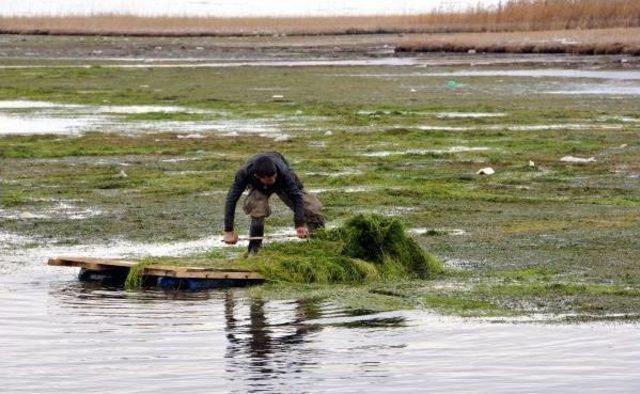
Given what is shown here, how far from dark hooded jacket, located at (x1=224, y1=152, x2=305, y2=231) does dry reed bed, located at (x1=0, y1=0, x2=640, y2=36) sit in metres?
44.0

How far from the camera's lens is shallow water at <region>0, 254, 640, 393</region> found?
9352 mm

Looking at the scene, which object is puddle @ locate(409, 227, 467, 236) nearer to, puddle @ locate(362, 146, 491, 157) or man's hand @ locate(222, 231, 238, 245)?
man's hand @ locate(222, 231, 238, 245)

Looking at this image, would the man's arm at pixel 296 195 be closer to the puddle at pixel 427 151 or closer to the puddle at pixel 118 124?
the puddle at pixel 427 151

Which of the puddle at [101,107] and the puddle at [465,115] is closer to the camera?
the puddle at [465,115]

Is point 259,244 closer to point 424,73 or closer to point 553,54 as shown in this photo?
point 424,73

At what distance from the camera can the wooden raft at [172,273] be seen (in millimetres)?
12422

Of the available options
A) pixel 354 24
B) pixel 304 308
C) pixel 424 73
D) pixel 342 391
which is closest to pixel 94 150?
pixel 304 308

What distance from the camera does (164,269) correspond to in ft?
40.8

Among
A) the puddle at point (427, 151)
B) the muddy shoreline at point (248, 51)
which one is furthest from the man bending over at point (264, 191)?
the muddy shoreline at point (248, 51)

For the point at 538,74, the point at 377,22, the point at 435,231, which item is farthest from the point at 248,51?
the point at 435,231

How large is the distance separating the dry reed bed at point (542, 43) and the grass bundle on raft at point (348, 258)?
35838 mm

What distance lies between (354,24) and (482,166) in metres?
57.2

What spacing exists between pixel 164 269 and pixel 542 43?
41836 millimetres

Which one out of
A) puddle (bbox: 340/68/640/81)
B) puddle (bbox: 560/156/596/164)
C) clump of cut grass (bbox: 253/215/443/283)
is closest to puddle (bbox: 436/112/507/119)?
puddle (bbox: 560/156/596/164)
